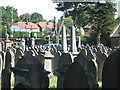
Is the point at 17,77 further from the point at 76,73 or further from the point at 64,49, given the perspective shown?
the point at 64,49

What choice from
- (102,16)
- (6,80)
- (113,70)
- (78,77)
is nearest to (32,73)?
(78,77)

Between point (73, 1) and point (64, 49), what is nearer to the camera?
point (64, 49)

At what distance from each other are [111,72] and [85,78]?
18.0 inches

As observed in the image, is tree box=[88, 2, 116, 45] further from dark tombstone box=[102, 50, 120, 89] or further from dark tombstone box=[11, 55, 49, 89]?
dark tombstone box=[11, 55, 49, 89]

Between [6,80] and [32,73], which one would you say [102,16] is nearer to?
[6,80]

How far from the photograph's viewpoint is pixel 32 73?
301 centimetres

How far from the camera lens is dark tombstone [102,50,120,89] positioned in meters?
2.85

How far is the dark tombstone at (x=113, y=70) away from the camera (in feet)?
9.34

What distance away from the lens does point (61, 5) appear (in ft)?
88.4

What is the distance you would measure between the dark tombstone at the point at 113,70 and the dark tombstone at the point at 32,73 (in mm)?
1062

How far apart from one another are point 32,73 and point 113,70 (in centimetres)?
134

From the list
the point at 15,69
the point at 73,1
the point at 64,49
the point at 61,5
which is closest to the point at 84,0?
the point at 73,1

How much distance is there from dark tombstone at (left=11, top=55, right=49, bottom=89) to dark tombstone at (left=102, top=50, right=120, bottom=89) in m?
1.06

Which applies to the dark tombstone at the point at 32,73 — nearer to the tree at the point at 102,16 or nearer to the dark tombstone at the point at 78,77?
the dark tombstone at the point at 78,77
